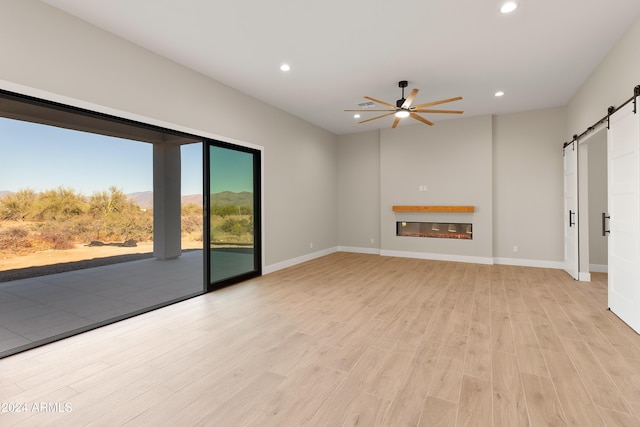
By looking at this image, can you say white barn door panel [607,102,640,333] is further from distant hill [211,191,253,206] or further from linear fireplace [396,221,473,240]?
distant hill [211,191,253,206]

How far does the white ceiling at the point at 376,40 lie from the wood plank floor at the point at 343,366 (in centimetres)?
315

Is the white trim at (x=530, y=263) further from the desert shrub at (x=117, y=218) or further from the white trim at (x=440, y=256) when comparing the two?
the desert shrub at (x=117, y=218)

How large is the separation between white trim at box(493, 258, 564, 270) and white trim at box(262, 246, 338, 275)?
3770 millimetres

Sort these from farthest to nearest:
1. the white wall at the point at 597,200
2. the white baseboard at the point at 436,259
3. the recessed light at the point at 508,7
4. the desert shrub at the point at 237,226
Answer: the white baseboard at the point at 436,259, the white wall at the point at 597,200, the desert shrub at the point at 237,226, the recessed light at the point at 508,7

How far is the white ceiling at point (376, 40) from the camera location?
2.81m

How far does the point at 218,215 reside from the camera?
14.9 ft

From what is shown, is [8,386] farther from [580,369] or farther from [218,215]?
[580,369]

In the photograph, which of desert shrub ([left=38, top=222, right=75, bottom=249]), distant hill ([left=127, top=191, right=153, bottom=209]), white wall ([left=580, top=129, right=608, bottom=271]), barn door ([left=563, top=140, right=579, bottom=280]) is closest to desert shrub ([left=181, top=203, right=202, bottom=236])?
distant hill ([left=127, top=191, right=153, bottom=209])

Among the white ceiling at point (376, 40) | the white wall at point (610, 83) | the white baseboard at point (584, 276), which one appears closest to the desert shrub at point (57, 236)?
the white ceiling at point (376, 40)

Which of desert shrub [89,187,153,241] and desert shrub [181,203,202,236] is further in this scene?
desert shrub [181,203,202,236]

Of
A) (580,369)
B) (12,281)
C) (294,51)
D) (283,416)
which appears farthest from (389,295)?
(12,281)

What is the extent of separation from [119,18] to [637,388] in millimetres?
5286

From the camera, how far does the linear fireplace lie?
6.51m

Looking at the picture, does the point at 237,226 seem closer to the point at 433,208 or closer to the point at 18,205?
the point at 433,208
